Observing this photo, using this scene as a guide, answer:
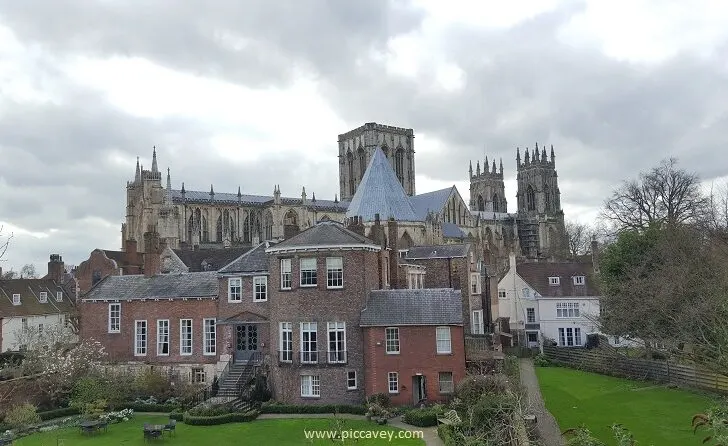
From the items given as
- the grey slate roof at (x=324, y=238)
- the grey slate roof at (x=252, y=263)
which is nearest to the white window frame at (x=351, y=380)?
the grey slate roof at (x=324, y=238)

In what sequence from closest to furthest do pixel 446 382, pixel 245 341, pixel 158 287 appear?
pixel 446 382
pixel 245 341
pixel 158 287

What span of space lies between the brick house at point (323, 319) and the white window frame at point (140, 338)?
11221 millimetres

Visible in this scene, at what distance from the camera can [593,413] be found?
27.6 meters

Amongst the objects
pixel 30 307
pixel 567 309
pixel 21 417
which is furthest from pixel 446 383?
pixel 30 307

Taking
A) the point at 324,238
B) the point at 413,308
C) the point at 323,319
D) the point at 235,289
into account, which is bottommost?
the point at 323,319

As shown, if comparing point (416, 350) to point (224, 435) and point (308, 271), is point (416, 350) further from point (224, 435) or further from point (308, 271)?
point (224, 435)

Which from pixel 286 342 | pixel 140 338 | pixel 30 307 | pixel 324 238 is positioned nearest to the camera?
pixel 324 238

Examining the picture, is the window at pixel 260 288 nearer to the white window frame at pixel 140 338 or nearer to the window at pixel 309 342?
the window at pixel 309 342

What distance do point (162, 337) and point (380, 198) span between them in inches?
1063

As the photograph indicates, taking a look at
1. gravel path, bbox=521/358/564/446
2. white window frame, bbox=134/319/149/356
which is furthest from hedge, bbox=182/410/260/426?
gravel path, bbox=521/358/564/446

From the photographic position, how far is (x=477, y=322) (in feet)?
149

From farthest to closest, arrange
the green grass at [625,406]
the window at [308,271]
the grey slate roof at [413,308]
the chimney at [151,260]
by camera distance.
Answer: the chimney at [151,260], the window at [308,271], the grey slate roof at [413,308], the green grass at [625,406]

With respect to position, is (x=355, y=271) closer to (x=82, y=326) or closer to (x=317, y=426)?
(x=317, y=426)

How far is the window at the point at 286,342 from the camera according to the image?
32844 millimetres
